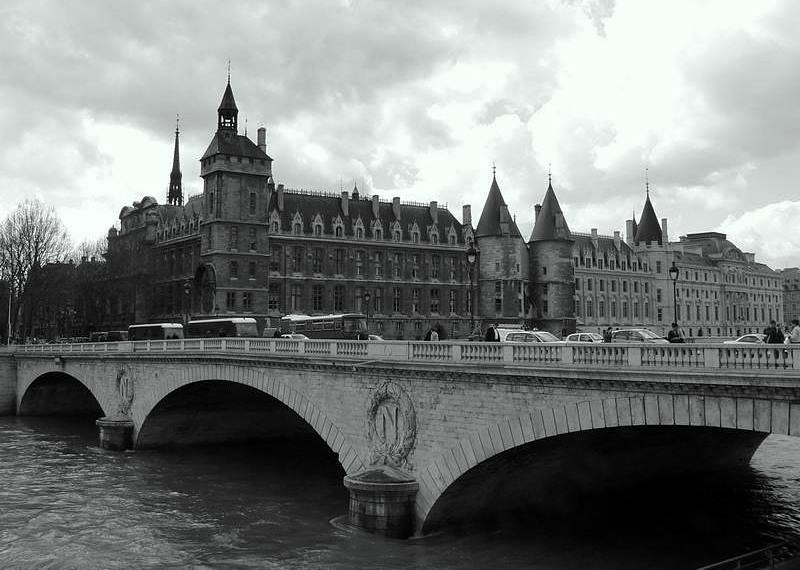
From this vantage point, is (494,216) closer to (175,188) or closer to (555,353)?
(175,188)

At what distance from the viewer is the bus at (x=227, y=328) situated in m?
54.7

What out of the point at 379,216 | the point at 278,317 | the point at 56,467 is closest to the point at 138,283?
the point at 278,317

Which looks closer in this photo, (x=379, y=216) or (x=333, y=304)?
(x=333, y=304)

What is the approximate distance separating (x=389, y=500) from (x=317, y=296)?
6245 cm

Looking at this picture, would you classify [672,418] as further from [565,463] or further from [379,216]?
[379,216]

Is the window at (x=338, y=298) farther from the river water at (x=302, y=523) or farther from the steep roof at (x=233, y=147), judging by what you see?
the river water at (x=302, y=523)

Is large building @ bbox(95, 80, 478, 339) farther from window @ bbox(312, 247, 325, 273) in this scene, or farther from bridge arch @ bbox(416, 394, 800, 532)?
bridge arch @ bbox(416, 394, 800, 532)

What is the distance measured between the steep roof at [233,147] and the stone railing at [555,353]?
153 feet

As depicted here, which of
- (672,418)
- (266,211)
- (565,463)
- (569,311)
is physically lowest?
(565,463)

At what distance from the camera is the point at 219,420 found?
4453 cm

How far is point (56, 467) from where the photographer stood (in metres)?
38.2

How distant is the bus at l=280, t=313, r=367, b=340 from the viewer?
53062 mm

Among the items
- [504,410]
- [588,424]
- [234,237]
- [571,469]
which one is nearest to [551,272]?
[234,237]

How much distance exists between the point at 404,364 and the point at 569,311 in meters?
74.2
